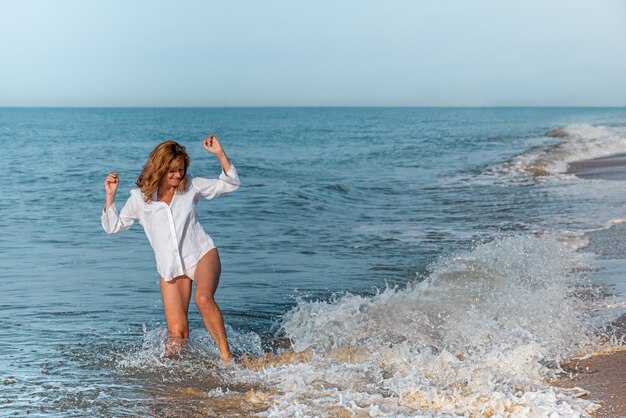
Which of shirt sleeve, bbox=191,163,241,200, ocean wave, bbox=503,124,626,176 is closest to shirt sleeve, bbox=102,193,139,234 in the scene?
shirt sleeve, bbox=191,163,241,200

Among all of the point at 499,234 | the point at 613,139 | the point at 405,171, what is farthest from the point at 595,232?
the point at 613,139

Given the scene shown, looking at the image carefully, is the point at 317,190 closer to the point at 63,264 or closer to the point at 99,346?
the point at 63,264

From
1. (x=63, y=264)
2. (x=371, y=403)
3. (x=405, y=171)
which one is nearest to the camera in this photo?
(x=371, y=403)

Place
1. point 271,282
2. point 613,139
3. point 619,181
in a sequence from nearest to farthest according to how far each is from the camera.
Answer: point 271,282 → point 619,181 → point 613,139

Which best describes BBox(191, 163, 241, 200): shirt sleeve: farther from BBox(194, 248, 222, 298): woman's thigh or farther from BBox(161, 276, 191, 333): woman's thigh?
BBox(161, 276, 191, 333): woman's thigh

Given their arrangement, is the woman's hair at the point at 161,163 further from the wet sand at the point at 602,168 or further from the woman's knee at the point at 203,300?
the wet sand at the point at 602,168

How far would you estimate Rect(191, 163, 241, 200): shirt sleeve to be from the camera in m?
5.94

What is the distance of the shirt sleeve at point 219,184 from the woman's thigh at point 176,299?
2.27ft

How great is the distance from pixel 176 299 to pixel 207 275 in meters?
0.38

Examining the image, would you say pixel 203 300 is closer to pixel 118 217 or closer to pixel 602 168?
A: pixel 118 217

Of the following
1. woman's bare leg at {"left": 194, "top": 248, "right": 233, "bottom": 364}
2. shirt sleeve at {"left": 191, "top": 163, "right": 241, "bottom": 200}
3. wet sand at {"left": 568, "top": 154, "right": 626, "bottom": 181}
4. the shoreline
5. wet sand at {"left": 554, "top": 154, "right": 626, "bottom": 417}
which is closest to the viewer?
the shoreline

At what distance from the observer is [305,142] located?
5047cm

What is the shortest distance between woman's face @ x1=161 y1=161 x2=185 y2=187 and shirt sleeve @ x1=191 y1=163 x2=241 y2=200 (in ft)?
0.65

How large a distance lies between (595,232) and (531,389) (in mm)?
7858
